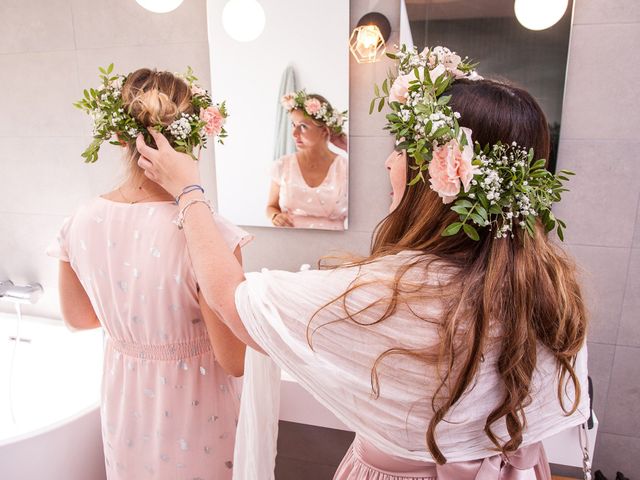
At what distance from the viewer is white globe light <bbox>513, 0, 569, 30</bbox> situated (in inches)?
53.8

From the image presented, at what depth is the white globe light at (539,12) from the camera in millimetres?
1367

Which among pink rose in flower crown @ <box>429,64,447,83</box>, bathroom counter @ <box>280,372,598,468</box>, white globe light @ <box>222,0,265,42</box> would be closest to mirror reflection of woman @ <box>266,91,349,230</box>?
white globe light @ <box>222,0,265,42</box>

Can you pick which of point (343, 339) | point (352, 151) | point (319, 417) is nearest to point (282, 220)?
point (352, 151)

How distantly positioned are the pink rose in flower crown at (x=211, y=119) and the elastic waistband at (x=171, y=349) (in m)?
0.51

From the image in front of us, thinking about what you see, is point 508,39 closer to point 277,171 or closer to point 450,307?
point 277,171

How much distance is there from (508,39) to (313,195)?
83cm

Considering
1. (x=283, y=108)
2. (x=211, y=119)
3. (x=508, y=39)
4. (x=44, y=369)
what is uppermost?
(x=508, y=39)

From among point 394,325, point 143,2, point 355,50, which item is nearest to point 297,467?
point 394,325

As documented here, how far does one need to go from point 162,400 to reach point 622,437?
1626 millimetres

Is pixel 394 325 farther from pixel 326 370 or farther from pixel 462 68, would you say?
pixel 462 68

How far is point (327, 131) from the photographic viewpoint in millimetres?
1652

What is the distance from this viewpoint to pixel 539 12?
4.52ft

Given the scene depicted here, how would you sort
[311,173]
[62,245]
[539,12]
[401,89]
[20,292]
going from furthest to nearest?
[20,292]
[311,173]
[539,12]
[62,245]
[401,89]

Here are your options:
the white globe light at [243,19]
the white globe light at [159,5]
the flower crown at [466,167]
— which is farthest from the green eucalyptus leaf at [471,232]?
the white globe light at [159,5]
